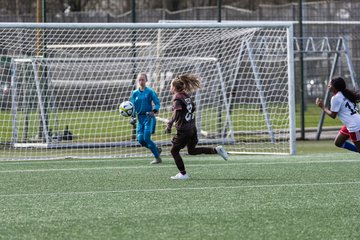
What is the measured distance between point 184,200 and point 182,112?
2.66 meters

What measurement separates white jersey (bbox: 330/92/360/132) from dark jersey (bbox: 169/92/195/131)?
7.10ft

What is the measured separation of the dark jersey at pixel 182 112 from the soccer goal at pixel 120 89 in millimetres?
5057

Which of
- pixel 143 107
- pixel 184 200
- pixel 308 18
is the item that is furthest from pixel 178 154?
pixel 308 18

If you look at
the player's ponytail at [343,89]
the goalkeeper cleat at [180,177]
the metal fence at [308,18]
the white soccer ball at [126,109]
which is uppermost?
the metal fence at [308,18]

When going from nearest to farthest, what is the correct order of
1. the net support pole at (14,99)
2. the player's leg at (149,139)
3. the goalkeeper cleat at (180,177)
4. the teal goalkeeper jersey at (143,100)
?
the goalkeeper cleat at (180,177) → the player's leg at (149,139) → the teal goalkeeper jersey at (143,100) → the net support pole at (14,99)

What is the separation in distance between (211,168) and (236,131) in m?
5.58

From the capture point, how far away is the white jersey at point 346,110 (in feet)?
41.2

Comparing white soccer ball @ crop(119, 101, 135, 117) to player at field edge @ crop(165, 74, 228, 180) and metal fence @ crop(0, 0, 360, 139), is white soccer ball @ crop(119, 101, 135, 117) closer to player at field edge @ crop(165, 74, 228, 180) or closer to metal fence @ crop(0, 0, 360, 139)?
player at field edge @ crop(165, 74, 228, 180)

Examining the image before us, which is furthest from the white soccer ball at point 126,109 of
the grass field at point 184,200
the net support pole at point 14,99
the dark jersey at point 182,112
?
the net support pole at point 14,99

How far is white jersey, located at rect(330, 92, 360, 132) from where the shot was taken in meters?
12.6

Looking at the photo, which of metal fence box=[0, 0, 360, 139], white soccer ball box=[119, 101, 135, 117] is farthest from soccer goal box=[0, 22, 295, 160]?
metal fence box=[0, 0, 360, 139]

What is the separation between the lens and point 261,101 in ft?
60.1

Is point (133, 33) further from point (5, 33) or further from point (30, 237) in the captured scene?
point (30, 237)

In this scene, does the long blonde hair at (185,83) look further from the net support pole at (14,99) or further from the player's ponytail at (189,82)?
the net support pole at (14,99)
